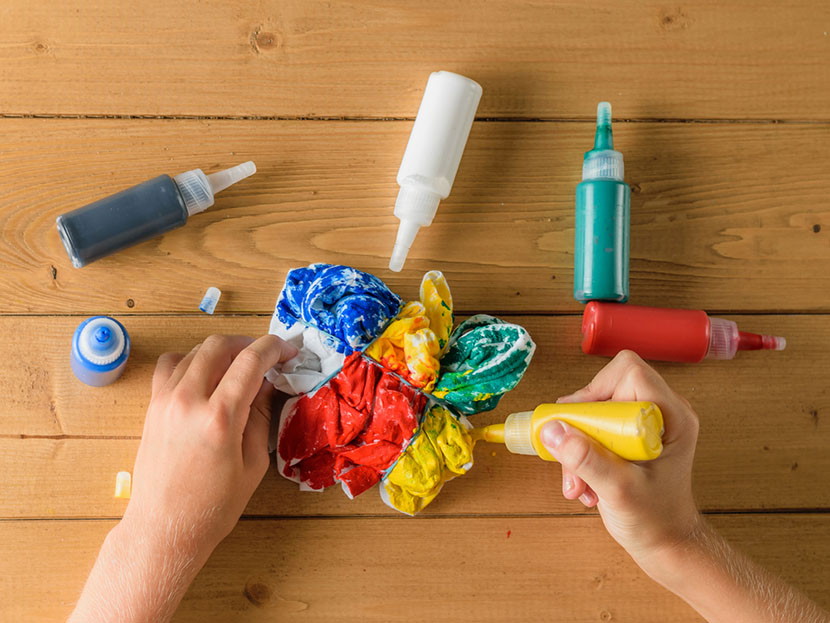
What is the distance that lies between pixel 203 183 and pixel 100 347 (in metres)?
0.21

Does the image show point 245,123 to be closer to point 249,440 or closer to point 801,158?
point 249,440

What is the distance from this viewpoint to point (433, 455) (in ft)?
2.39

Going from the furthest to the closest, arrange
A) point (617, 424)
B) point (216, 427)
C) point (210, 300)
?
point (210, 300)
point (216, 427)
point (617, 424)

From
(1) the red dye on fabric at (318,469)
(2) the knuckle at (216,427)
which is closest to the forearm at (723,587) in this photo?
(1) the red dye on fabric at (318,469)

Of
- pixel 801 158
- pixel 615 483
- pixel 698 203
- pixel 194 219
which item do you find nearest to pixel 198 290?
pixel 194 219

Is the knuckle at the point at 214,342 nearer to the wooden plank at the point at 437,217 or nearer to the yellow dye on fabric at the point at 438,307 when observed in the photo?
the wooden plank at the point at 437,217

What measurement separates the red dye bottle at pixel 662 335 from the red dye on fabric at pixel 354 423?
210mm

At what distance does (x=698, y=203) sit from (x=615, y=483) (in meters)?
0.39

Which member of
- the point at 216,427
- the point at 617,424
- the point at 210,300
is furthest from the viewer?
the point at 210,300

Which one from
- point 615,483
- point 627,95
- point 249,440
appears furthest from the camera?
point 627,95

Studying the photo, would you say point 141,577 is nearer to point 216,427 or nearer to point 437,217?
point 216,427

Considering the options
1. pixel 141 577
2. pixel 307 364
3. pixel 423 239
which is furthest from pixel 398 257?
pixel 141 577

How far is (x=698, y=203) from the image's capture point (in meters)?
0.85

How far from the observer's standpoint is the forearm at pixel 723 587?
2.30 ft
